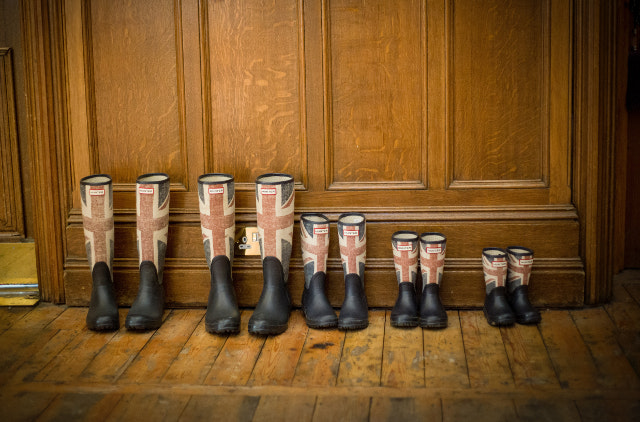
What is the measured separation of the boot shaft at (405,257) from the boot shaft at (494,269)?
0.22 m

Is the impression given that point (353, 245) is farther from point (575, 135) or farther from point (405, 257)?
point (575, 135)

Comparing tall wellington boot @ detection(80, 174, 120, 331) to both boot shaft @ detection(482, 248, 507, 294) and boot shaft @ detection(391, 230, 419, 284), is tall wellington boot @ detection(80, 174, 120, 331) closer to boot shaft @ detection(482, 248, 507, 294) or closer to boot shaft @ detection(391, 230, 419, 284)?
boot shaft @ detection(391, 230, 419, 284)

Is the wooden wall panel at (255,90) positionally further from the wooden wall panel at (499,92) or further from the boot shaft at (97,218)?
the wooden wall panel at (499,92)

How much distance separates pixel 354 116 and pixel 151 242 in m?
0.80

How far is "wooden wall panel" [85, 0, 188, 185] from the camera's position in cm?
248

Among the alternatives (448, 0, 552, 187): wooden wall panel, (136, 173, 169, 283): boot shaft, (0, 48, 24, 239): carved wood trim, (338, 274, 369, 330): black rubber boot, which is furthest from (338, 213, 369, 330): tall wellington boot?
(0, 48, 24, 239): carved wood trim

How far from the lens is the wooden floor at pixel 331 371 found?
178 cm

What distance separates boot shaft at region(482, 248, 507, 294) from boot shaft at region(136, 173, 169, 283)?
1064 millimetres

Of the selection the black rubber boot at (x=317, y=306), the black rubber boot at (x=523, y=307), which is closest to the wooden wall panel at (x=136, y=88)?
the black rubber boot at (x=317, y=306)

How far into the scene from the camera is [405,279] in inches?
93.5

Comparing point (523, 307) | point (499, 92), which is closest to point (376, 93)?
point (499, 92)

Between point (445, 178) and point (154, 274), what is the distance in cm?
102

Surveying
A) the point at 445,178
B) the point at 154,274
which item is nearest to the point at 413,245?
the point at 445,178

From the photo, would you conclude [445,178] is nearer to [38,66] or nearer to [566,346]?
[566,346]
